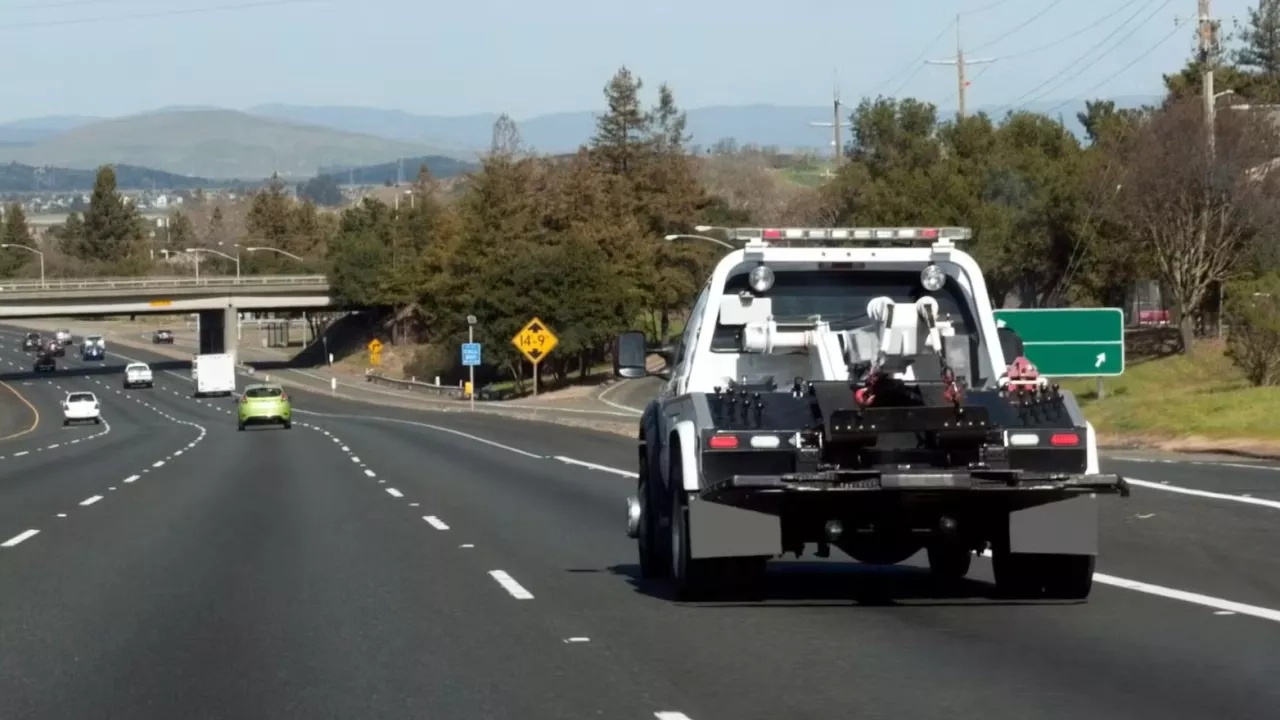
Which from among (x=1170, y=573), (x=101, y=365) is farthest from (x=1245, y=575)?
(x=101, y=365)

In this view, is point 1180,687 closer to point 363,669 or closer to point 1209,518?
point 363,669

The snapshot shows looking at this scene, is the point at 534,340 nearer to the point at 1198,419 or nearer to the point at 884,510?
the point at 1198,419

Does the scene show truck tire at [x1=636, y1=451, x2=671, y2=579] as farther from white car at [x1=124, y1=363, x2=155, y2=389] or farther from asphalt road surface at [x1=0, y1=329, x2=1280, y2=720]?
white car at [x1=124, y1=363, x2=155, y2=389]

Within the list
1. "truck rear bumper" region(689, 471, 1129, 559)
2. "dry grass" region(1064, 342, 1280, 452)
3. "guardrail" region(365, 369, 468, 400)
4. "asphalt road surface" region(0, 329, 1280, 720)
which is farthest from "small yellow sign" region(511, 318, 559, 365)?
"truck rear bumper" region(689, 471, 1129, 559)

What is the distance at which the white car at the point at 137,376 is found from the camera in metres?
110

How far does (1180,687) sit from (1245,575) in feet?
16.9

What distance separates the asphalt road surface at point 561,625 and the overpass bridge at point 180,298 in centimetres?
9936

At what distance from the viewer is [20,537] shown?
66.1 feet

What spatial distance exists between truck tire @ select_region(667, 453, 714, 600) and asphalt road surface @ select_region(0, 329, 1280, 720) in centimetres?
15

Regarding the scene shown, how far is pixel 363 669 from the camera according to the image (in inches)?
409

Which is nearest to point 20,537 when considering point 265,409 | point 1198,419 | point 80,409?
point 1198,419

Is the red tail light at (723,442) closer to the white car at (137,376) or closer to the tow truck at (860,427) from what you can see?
the tow truck at (860,427)

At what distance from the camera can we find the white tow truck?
3932 inches

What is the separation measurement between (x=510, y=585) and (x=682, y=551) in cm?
237
